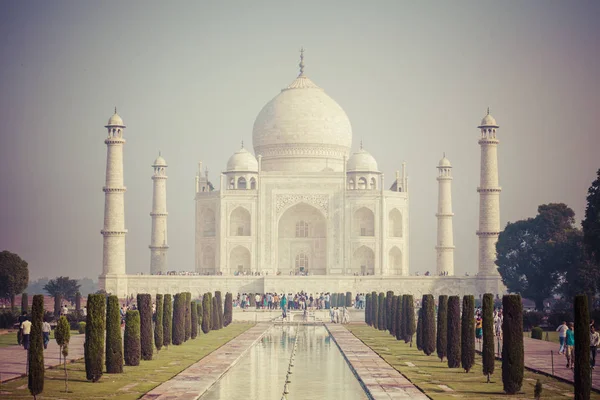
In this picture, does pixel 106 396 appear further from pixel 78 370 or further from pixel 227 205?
pixel 227 205

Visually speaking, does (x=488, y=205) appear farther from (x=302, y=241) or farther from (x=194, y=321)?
(x=194, y=321)

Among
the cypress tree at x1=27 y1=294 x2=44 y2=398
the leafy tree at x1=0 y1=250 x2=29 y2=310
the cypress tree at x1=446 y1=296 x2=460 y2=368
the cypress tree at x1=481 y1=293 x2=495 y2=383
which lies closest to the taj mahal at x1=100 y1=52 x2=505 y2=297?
the leafy tree at x1=0 y1=250 x2=29 y2=310

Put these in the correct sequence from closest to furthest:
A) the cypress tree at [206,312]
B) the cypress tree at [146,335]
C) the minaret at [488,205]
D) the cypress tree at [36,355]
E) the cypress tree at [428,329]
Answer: the cypress tree at [36,355] < the cypress tree at [146,335] < the cypress tree at [428,329] < the cypress tree at [206,312] < the minaret at [488,205]

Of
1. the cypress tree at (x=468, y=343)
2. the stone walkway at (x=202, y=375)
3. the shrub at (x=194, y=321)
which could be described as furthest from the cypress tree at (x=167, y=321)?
the cypress tree at (x=468, y=343)

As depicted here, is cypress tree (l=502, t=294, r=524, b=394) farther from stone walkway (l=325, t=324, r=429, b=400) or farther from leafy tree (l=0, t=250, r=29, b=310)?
leafy tree (l=0, t=250, r=29, b=310)

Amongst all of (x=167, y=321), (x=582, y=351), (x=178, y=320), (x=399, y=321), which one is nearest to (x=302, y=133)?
(x=399, y=321)

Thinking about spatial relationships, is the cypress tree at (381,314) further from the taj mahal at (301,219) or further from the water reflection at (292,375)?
the taj mahal at (301,219)
